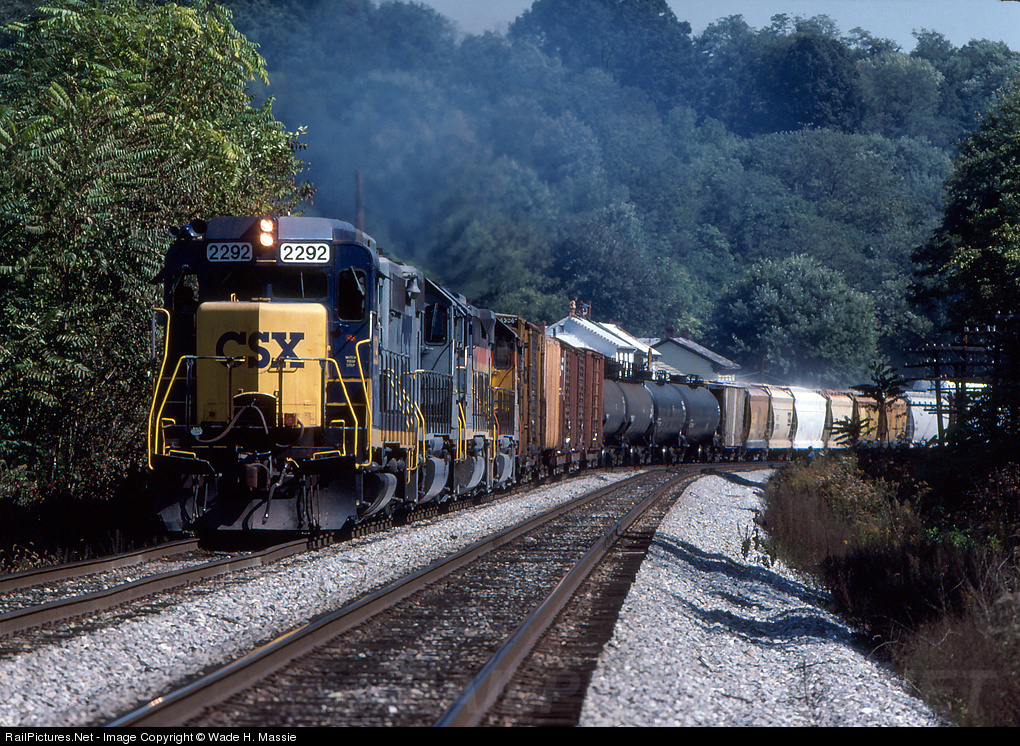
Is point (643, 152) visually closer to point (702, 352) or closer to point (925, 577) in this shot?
point (702, 352)

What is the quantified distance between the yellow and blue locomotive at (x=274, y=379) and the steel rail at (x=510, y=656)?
278 centimetres

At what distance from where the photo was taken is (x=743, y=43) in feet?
501

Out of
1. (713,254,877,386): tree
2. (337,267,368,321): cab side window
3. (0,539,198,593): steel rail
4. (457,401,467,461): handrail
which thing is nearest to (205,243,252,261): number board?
(337,267,368,321): cab side window

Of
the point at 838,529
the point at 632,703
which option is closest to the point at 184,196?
the point at 838,529

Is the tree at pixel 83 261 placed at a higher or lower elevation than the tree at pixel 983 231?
lower

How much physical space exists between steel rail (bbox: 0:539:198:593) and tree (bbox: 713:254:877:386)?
2921 inches

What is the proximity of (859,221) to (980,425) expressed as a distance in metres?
105

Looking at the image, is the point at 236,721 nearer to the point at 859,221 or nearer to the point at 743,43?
the point at 859,221

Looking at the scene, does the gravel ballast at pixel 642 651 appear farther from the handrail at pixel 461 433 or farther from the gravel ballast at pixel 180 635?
the handrail at pixel 461 433

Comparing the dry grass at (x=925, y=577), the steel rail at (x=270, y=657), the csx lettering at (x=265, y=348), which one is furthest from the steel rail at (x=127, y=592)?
the dry grass at (x=925, y=577)

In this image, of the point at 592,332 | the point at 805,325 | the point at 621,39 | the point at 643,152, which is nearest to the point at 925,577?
the point at 592,332

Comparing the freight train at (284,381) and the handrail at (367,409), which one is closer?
the freight train at (284,381)

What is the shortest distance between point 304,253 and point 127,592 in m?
4.53

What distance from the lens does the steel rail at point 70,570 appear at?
30.1 ft
